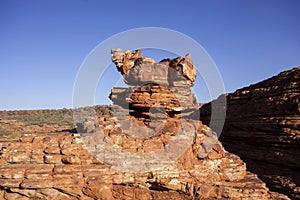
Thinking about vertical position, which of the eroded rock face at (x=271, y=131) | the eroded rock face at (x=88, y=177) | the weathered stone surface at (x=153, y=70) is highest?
the weathered stone surface at (x=153, y=70)

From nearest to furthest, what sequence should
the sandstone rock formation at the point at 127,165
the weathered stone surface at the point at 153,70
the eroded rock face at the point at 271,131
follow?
1. the sandstone rock formation at the point at 127,165
2. the eroded rock face at the point at 271,131
3. the weathered stone surface at the point at 153,70

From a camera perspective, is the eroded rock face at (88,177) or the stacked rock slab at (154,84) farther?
the stacked rock slab at (154,84)

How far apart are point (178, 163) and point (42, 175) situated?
603 centimetres

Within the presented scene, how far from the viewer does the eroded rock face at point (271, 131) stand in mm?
15141

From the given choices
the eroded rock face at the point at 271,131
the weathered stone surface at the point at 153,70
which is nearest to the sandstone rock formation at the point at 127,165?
the eroded rock face at the point at 271,131

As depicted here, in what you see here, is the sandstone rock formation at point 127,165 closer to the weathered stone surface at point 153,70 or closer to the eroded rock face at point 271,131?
the eroded rock face at point 271,131

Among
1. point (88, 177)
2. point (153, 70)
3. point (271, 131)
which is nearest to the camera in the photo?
point (88, 177)

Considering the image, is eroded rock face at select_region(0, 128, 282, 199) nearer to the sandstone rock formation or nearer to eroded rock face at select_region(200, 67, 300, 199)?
the sandstone rock formation

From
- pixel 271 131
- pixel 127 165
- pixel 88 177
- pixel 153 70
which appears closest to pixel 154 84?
pixel 153 70

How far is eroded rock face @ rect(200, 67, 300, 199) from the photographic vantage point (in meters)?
15.1

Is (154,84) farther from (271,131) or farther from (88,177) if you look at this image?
(271,131)

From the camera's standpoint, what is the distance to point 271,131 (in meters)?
16.5

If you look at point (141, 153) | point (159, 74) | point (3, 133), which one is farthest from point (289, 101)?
point (3, 133)

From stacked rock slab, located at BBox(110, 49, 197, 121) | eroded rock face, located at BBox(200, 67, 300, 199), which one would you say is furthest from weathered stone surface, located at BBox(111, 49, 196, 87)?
eroded rock face, located at BBox(200, 67, 300, 199)
